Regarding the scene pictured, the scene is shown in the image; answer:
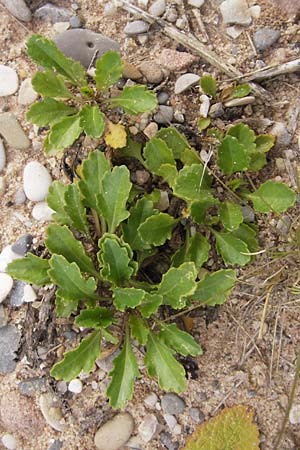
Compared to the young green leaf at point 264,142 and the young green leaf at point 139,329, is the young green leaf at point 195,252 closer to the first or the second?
the young green leaf at point 139,329

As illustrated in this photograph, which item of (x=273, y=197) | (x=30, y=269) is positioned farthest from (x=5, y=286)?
(x=273, y=197)

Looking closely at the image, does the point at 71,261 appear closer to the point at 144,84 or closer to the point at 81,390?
the point at 81,390

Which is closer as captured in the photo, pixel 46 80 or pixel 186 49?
pixel 46 80

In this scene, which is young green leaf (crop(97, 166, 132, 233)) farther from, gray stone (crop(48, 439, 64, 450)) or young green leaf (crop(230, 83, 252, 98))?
gray stone (crop(48, 439, 64, 450))

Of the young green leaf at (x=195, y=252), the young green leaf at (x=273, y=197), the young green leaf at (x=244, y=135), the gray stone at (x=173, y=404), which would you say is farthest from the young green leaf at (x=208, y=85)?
the gray stone at (x=173, y=404)

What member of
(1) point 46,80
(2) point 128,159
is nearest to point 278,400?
(2) point 128,159

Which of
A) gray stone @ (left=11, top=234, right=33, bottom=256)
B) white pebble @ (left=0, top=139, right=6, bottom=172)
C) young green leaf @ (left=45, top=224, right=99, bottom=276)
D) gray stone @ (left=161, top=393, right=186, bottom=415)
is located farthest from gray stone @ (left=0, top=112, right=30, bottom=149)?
gray stone @ (left=161, top=393, right=186, bottom=415)
